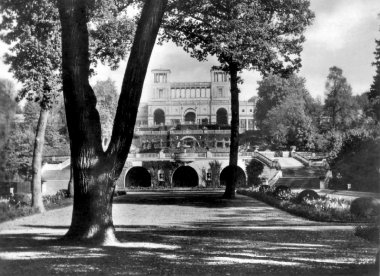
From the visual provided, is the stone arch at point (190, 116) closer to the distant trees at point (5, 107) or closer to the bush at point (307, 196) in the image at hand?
the distant trees at point (5, 107)

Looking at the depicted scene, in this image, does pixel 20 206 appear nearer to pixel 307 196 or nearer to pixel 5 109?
pixel 307 196

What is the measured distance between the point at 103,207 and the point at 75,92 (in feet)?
7.40

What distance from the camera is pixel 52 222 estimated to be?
14.3 metres

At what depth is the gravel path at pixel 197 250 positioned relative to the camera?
6.84 meters

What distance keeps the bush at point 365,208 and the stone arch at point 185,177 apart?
134 feet

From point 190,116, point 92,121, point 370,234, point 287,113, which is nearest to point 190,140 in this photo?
point 287,113

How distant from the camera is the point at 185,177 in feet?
187

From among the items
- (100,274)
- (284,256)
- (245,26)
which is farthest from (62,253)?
(245,26)

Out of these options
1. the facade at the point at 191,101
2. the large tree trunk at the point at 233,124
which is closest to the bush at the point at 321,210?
the large tree trunk at the point at 233,124

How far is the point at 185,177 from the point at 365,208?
141 feet

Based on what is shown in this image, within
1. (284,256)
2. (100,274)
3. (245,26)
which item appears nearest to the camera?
(100,274)

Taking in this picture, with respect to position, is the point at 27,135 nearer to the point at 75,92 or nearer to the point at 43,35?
the point at 43,35

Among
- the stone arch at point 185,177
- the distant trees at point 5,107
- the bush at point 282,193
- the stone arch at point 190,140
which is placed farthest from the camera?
the stone arch at point 190,140

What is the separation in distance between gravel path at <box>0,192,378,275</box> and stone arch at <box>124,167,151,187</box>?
4215cm
